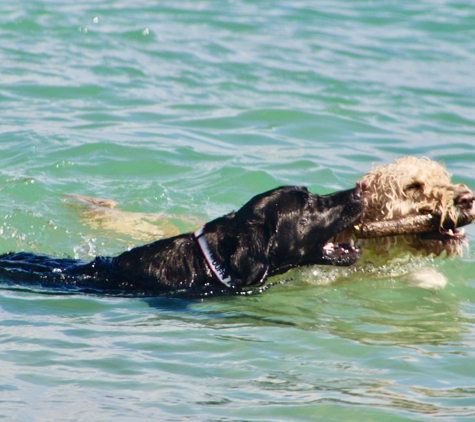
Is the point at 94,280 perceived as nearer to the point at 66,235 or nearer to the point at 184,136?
the point at 66,235

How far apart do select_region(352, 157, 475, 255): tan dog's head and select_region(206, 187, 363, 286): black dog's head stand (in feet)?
0.96

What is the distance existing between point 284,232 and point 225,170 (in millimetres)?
4006

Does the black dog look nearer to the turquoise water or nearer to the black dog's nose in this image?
the turquoise water

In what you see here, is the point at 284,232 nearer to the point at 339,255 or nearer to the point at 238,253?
the point at 238,253

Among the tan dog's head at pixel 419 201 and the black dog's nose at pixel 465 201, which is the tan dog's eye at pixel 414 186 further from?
the black dog's nose at pixel 465 201

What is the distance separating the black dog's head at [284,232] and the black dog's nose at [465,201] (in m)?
0.79

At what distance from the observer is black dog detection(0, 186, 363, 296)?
654 cm

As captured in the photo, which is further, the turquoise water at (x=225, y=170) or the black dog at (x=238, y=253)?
the black dog at (x=238, y=253)

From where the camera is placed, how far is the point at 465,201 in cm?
663

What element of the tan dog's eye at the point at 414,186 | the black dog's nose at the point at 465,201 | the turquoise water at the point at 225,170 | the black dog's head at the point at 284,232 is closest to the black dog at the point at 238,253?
the black dog's head at the point at 284,232

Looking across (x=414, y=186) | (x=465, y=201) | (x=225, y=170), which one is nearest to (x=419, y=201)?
(x=414, y=186)

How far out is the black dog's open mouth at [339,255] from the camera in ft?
22.2

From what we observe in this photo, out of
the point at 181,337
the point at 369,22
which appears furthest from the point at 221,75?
the point at 181,337

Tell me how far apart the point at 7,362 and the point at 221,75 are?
10201mm
